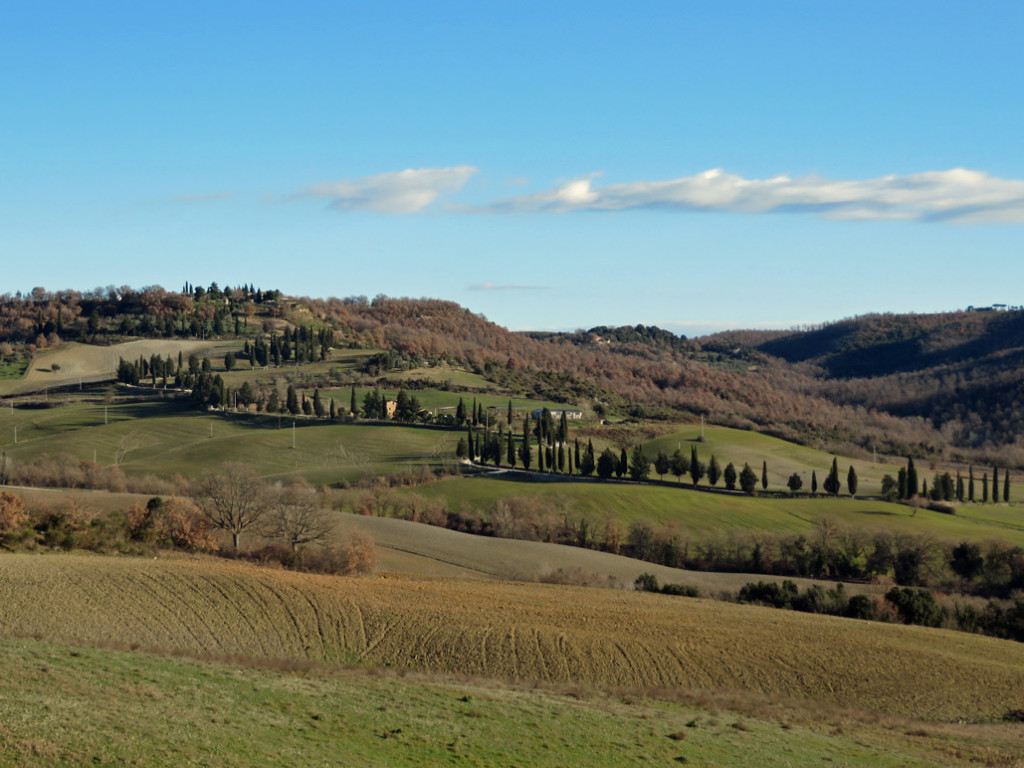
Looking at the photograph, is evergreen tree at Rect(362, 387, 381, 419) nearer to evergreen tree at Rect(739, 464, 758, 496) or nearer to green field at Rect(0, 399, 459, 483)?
green field at Rect(0, 399, 459, 483)

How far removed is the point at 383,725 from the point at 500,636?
1569 centimetres

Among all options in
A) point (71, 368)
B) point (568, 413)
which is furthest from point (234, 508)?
point (71, 368)

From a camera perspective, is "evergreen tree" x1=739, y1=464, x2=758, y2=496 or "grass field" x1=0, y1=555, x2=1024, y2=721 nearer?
"grass field" x1=0, y1=555, x2=1024, y2=721

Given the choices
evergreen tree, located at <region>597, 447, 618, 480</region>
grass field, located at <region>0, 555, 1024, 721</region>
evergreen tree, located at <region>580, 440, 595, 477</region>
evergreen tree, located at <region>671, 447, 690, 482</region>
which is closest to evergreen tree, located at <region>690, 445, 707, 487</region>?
evergreen tree, located at <region>671, 447, 690, 482</region>

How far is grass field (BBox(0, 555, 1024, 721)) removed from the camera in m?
36.7

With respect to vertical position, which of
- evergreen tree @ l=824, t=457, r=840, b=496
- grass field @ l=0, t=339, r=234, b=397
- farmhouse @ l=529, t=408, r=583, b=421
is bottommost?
evergreen tree @ l=824, t=457, r=840, b=496

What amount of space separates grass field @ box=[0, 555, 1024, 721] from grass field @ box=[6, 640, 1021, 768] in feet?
12.7

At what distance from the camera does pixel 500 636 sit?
40.1m

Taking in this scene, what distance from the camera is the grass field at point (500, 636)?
3669 centimetres

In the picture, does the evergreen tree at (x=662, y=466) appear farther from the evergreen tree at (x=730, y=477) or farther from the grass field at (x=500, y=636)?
the grass field at (x=500, y=636)

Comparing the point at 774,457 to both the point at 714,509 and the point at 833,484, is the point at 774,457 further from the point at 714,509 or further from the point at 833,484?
the point at 714,509

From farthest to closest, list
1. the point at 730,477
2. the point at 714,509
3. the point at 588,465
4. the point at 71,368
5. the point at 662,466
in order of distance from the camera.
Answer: the point at 71,368 → the point at 662,466 → the point at 588,465 → the point at 730,477 → the point at 714,509

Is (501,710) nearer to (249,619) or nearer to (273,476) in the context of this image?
(249,619)

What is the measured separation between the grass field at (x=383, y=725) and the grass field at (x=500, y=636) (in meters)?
3.88
